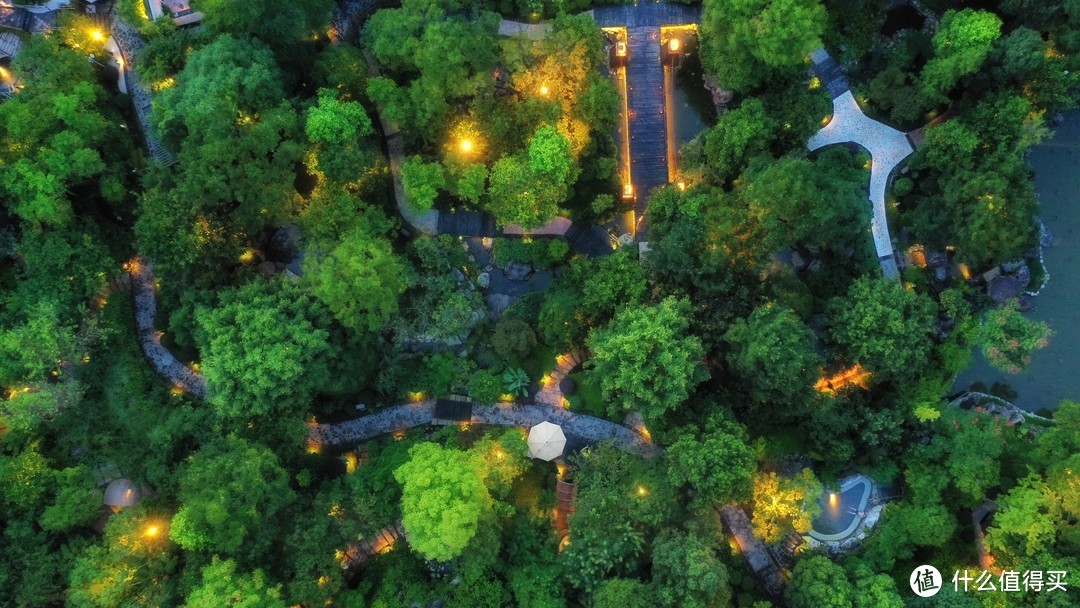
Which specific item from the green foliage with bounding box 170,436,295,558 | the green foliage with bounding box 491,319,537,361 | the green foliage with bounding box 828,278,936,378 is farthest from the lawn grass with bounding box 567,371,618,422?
the green foliage with bounding box 170,436,295,558

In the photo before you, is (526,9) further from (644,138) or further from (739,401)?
(739,401)

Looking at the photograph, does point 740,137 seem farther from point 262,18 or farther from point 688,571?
point 262,18

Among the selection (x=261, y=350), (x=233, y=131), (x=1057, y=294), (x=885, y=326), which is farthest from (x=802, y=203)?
(x=233, y=131)

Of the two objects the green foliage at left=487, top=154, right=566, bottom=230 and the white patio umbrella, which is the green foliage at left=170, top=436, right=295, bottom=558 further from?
the green foliage at left=487, top=154, right=566, bottom=230

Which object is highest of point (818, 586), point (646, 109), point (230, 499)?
point (646, 109)

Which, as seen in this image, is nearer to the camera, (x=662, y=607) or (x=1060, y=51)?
(x=662, y=607)

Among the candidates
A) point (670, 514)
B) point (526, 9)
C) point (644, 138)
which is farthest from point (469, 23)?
point (670, 514)
